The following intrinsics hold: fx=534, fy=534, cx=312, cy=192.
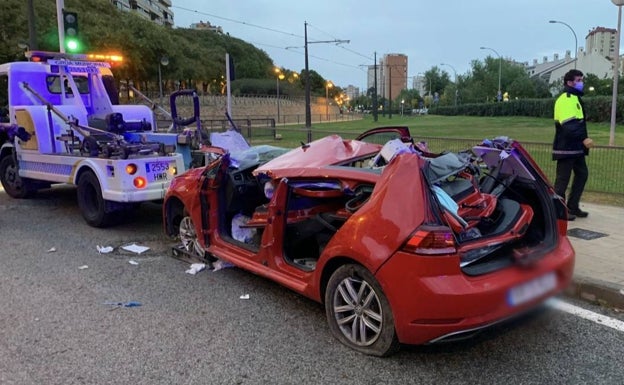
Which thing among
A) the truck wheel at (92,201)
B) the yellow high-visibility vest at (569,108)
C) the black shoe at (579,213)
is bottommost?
the black shoe at (579,213)

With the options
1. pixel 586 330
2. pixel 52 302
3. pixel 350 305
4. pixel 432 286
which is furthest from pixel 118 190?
pixel 586 330

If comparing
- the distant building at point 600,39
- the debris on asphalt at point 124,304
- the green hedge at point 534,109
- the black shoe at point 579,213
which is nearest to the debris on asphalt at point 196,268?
the debris on asphalt at point 124,304

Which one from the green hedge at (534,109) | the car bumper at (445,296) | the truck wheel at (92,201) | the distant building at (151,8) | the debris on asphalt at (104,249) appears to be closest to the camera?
the car bumper at (445,296)

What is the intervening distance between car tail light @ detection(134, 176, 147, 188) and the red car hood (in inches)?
125

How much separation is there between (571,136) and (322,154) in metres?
4.24

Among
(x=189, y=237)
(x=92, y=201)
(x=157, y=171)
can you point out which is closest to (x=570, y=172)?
(x=189, y=237)

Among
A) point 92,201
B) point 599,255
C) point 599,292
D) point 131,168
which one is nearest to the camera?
point 599,292

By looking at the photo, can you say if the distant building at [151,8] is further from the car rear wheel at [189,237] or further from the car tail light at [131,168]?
the car rear wheel at [189,237]

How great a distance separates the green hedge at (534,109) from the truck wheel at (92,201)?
28.9m

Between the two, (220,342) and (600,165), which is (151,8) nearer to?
(600,165)

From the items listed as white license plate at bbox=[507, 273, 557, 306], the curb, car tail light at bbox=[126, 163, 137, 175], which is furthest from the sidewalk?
car tail light at bbox=[126, 163, 137, 175]

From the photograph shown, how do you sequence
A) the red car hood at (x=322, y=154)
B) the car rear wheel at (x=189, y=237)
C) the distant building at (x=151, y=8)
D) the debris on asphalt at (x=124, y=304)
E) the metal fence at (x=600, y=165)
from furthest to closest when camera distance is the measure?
1. the distant building at (x=151, y=8)
2. the metal fence at (x=600, y=165)
3. the car rear wheel at (x=189, y=237)
4. the debris on asphalt at (x=124, y=304)
5. the red car hood at (x=322, y=154)

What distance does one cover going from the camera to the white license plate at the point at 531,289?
3.18 meters

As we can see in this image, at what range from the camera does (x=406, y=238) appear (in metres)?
3.17
